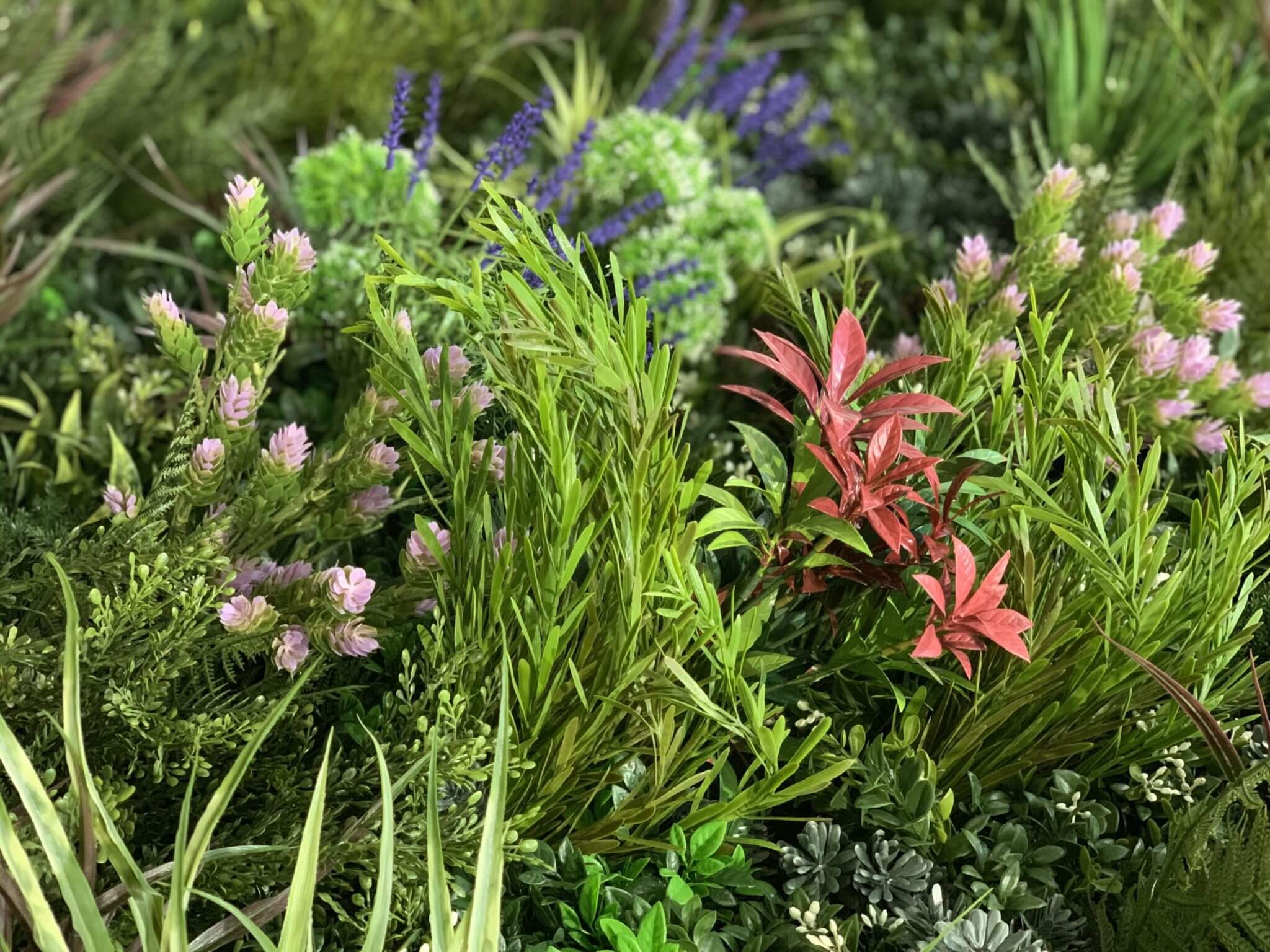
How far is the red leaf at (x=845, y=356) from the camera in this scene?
685 millimetres

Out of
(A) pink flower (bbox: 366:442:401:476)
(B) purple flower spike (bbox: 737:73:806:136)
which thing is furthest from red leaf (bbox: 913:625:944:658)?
(B) purple flower spike (bbox: 737:73:806:136)

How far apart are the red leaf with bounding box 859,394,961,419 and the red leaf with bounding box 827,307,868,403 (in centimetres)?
2

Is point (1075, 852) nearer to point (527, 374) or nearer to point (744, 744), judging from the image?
point (744, 744)

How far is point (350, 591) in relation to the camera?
0.65 meters

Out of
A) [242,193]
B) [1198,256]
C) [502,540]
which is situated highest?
[242,193]

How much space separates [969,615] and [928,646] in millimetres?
41

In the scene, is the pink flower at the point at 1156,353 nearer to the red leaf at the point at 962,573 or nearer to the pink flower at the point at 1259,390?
the pink flower at the point at 1259,390

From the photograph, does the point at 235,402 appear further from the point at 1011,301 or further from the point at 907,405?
the point at 1011,301

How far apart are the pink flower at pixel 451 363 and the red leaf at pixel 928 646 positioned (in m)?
0.34

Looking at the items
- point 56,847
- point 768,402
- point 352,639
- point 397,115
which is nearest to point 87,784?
point 56,847

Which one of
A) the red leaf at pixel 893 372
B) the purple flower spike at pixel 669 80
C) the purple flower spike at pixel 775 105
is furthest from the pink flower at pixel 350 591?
the purple flower spike at pixel 775 105

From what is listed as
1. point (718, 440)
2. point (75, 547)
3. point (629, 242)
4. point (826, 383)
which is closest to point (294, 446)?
point (75, 547)

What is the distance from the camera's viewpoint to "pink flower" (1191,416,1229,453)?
0.90m

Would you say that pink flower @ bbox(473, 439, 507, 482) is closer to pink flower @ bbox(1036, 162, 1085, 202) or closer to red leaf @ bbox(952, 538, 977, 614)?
red leaf @ bbox(952, 538, 977, 614)
